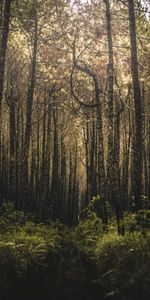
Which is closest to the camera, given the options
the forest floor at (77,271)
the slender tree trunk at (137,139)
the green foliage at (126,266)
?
the green foliage at (126,266)

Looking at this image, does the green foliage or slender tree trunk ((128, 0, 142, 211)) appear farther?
slender tree trunk ((128, 0, 142, 211))

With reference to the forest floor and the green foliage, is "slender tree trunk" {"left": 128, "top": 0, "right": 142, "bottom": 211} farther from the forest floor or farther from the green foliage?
the green foliage

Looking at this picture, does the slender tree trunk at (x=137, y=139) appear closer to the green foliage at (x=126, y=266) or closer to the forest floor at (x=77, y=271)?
the forest floor at (x=77, y=271)

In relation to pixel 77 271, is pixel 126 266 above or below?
above

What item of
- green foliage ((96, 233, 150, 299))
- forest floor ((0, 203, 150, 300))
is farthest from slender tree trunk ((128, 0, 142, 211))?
green foliage ((96, 233, 150, 299))

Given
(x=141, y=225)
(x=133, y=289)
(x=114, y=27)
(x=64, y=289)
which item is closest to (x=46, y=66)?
(x=114, y=27)

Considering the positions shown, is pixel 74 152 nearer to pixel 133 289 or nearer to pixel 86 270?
pixel 86 270

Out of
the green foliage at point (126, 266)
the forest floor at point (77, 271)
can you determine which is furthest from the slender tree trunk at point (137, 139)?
the green foliage at point (126, 266)

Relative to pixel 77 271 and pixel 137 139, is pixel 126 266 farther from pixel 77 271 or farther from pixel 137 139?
pixel 137 139

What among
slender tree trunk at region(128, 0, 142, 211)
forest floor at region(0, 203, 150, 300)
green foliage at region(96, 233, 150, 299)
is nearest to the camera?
green foliage at region(96, 233, 150, 299)

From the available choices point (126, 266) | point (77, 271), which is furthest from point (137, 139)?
point (126, 266)

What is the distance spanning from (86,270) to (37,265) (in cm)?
160

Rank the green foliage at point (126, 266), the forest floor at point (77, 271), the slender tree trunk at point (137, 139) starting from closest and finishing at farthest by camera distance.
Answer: the green foliage at point (126, 266)
the forest floor at point (77, 271)
the slender tree trunk at point (137, 139)

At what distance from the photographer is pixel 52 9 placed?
1769 centimetres
